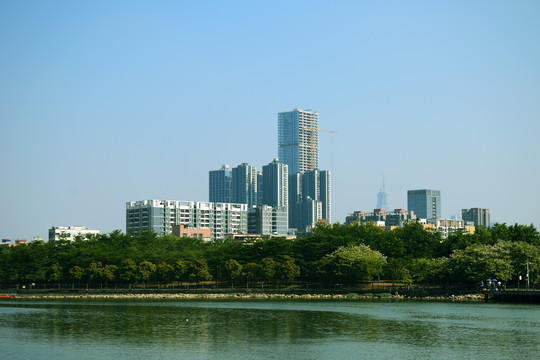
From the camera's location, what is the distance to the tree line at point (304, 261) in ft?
351

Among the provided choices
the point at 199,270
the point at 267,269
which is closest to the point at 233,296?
the point at 267,269

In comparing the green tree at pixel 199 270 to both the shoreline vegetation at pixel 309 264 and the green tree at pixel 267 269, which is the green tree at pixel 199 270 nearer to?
the shoreline vegetation at pixel 309 264

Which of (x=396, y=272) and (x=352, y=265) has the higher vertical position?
(x=352, y=265)

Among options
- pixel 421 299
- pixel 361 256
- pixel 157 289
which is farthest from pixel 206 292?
pixel 421 299

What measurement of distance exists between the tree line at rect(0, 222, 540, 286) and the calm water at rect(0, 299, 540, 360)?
53.8 feet

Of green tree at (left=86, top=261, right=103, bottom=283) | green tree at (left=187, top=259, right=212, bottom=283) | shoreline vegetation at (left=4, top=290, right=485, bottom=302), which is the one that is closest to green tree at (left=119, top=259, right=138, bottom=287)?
green tree at (left=86, top=261, right=103, bottom=283)

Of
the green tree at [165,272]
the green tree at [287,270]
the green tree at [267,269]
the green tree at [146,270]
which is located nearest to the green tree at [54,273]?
the green tree at [146,270]

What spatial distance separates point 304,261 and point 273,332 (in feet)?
188

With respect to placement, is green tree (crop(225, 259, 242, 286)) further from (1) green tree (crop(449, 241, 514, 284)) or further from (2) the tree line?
(1) green tree (crop(449, 241, 514, 284))

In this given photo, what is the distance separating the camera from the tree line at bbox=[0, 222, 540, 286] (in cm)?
10700

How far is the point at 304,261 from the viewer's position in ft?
395

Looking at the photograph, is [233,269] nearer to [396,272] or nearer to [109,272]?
[109,272]

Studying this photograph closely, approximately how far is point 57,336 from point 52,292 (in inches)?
2442

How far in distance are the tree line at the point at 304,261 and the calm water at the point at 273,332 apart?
53.8ft
